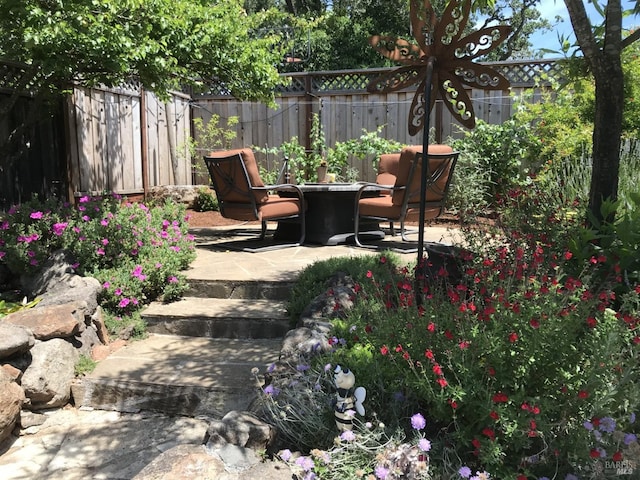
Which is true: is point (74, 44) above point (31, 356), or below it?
above

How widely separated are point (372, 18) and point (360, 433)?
16859 mm

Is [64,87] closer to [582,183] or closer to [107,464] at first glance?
[107,464]

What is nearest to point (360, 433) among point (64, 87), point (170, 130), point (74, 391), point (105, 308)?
point (74, 391)

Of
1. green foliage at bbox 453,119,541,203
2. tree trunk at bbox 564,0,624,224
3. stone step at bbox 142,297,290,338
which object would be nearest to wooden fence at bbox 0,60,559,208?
green foliage at bbox 453,119,541,203

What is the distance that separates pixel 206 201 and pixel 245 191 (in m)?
3.40

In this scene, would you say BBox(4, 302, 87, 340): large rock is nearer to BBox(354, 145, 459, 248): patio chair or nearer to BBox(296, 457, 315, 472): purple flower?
BBox(296, 457, 315, 472): purple flower

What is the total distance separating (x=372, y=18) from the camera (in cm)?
1666

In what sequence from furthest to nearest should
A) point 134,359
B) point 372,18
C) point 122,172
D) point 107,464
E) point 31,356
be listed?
1. point 372,18
2. point 122,172
3. point 134,359
4. point 31,356
5. point 107,464

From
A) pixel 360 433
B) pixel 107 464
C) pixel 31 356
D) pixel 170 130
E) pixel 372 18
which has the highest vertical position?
pixel 372 18

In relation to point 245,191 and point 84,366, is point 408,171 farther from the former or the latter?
point 84,366

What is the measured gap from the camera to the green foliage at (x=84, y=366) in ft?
10.4

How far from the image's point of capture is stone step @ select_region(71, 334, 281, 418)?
2.92 meters

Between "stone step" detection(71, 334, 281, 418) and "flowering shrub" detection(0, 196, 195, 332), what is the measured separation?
62 centimetres

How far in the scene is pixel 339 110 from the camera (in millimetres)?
9320
